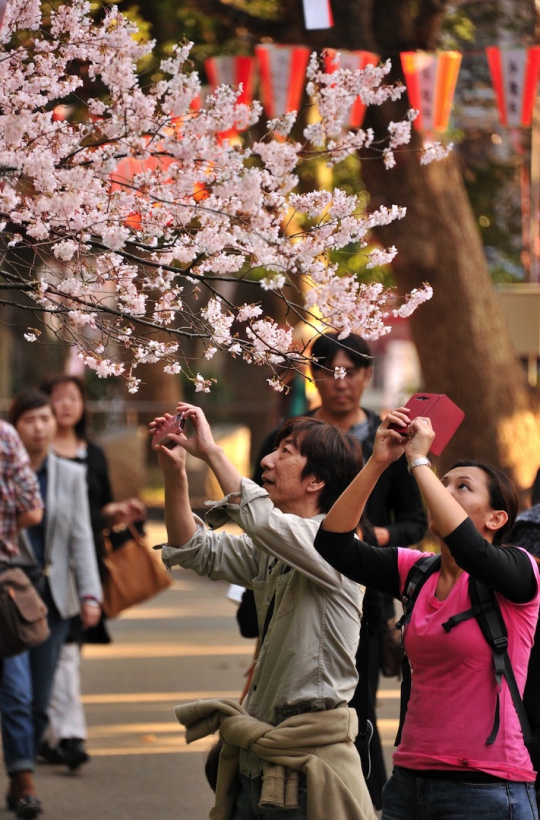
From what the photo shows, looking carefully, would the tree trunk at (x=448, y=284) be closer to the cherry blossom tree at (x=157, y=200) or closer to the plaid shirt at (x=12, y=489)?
the plaid shirt at (x=12, y=489)

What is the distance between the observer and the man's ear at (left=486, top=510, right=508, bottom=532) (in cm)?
337

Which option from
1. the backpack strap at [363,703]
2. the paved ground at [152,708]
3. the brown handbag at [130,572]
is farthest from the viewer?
the brown handbag at [130,572]

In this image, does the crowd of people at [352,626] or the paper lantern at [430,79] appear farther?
the paper lantern at [430,79]

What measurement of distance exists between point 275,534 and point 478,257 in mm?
9238

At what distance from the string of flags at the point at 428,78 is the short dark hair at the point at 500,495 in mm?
7812

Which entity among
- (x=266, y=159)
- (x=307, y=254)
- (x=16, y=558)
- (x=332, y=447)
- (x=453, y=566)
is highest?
(x=266, y=159)

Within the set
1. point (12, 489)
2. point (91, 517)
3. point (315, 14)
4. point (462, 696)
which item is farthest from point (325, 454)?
point (315, 14)

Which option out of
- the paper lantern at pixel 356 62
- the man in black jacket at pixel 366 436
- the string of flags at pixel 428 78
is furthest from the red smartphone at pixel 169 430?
the string of flags at pixel 428 78

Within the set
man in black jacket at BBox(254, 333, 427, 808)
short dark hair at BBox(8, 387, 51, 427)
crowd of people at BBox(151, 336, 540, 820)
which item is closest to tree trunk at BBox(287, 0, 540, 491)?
short dark hair at BBox(8, 387, 51, 427)

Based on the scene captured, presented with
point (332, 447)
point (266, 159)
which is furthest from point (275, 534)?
point (266, 159)

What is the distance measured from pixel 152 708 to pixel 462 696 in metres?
5.06

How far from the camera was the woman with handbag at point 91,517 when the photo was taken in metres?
6.48

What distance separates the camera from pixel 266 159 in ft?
10.7

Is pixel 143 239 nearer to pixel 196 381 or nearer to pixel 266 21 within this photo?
pixel 196 381
